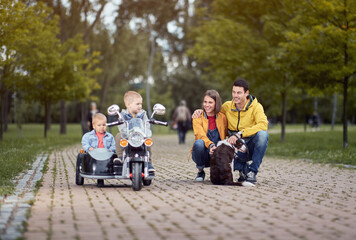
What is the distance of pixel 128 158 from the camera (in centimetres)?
741

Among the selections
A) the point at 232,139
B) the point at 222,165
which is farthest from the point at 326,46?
the point at 222,165

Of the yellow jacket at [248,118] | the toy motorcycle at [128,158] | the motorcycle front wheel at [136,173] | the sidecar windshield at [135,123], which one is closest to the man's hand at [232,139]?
the yellow jacket at [248,118]

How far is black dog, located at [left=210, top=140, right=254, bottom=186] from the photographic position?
8008mm

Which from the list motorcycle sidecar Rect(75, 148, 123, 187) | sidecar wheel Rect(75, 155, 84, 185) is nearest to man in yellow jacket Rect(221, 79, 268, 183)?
motorcycle sidecar Rect(75, 148, 123, 187)

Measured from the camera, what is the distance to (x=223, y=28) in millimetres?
22344

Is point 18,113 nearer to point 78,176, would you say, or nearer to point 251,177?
point 78,176

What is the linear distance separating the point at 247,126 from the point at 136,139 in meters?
1.95

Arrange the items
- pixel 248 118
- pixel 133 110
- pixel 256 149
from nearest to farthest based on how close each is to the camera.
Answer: pixel 133 110 → pixel 256 149 → pixel 248 118

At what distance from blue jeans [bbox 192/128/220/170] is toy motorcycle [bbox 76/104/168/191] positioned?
1011mm

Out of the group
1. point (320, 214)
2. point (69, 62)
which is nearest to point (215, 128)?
point (320, 214)

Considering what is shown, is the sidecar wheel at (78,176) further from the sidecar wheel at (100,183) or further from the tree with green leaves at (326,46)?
the tree with green leaves at (326,46)

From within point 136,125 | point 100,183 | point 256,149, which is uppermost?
point 136,125

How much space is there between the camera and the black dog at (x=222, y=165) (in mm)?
8008

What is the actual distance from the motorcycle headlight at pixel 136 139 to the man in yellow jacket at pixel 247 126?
4.82 feet
